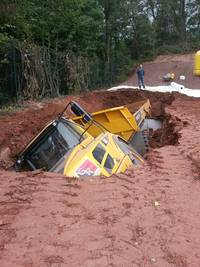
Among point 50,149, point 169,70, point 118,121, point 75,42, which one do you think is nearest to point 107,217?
point 50,149

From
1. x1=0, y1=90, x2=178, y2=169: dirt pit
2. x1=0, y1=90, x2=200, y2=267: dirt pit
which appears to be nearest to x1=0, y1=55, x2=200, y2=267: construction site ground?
x1=0, y1=90, x2=200, y2=267: dirt pit

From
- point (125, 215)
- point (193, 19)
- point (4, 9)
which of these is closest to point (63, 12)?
point (4, 9)

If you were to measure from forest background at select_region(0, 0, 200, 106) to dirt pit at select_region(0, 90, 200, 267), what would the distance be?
11.6 metres

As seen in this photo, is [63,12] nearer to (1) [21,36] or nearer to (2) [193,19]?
(1) [21,36]

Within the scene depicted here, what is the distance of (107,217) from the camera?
7625mm

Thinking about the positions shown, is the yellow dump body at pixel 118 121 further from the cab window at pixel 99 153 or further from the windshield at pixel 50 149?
the cab window at pixel 99 153

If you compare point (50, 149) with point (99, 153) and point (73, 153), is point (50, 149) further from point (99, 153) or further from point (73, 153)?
point (99, 153)

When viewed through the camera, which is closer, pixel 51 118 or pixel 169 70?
pixel 51 118

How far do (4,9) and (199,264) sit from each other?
58.5ft

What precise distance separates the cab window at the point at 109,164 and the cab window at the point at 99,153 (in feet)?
0.40

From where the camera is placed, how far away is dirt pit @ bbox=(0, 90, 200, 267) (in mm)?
6324

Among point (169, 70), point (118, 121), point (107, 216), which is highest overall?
point (107, 216)

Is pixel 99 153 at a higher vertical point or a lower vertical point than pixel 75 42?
lower

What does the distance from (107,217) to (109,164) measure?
3.08m
